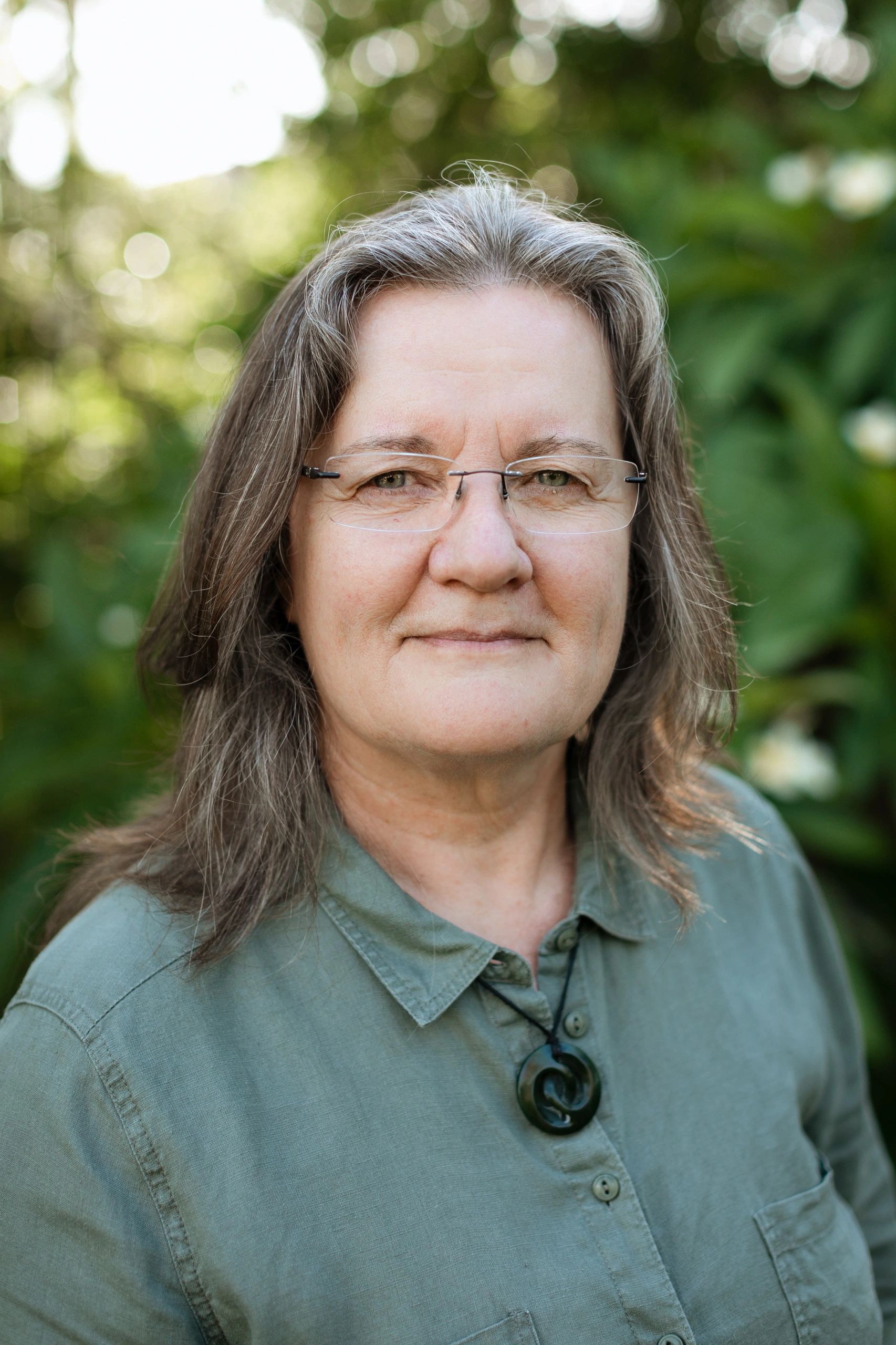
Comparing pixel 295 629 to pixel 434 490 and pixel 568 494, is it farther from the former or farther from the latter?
pixel 568 494

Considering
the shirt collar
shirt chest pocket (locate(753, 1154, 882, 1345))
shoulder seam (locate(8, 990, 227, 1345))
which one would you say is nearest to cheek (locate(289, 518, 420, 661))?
the shirt collar

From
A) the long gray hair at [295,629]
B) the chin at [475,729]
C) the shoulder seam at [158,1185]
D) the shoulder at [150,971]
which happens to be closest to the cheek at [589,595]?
the chin at [475,729]

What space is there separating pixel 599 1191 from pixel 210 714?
791 mm

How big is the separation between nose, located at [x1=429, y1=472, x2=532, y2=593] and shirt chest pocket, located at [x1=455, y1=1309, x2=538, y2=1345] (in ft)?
2.71

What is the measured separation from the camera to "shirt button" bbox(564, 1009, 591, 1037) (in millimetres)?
1436

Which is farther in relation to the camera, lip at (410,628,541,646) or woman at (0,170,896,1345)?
lip at (410,628,541,646)

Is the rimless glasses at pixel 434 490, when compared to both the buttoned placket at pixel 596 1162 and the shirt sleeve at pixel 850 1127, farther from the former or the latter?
the shirt sleeve at pixel 850 1127

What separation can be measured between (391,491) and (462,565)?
0.48ft

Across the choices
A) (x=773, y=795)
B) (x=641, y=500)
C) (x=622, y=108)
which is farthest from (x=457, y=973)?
(x=622, y=108)

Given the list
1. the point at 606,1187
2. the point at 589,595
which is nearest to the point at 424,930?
the point at 606,1187

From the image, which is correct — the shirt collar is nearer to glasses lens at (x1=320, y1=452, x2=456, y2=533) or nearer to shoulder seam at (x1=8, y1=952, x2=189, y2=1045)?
shoulder seam at (x1=8, y1=952, x2=189, y2=1045)

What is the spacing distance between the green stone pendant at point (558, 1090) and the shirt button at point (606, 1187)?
6cm

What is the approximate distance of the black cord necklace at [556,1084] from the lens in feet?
4.40

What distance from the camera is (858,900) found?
3.12 meters
